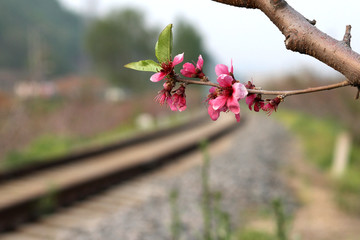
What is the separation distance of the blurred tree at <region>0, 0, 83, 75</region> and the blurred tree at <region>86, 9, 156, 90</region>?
579cm

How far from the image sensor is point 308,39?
0.97 meters

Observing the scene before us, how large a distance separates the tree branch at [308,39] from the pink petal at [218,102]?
0.19 m

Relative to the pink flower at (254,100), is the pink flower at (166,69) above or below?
above

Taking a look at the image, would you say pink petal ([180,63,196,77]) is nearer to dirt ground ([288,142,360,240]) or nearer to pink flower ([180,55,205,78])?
pink flower ([180,55,205,78])

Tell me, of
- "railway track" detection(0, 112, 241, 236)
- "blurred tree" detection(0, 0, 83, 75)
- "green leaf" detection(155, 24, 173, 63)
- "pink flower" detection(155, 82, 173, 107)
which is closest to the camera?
"green leaf" detection(155, 24, 173, 63)

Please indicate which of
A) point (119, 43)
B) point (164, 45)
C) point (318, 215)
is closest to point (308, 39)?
point (164, 45)

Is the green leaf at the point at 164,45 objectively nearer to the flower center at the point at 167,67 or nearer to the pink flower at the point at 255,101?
the flower center at the point at 167,67

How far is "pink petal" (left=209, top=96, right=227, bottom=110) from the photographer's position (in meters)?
0.98

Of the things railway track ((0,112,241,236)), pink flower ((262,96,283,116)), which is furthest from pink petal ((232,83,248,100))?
railway track ((0,112,241,236))

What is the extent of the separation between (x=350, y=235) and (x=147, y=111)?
1970 centimetres

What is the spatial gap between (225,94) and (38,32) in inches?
2352

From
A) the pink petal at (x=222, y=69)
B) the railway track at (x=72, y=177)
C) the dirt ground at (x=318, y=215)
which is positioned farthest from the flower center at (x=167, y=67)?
the dirt ground at (x=318, y=215)

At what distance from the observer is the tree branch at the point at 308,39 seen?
3.08 feet

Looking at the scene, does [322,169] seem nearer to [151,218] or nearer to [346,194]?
[346,194]
